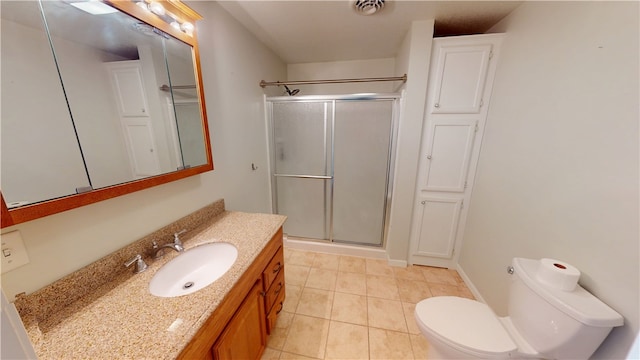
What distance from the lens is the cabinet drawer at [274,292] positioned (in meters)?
1.26

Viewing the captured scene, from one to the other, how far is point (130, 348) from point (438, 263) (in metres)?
2.36

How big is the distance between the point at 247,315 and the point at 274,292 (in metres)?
0.35

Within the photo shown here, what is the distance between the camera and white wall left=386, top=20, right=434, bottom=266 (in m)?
1.71

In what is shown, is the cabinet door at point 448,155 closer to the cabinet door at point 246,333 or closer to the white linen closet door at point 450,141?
the white linen closet door at point 450,141

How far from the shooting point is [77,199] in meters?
0.75

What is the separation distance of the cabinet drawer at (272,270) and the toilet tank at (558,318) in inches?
51.6

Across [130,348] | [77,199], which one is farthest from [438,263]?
[77,199]

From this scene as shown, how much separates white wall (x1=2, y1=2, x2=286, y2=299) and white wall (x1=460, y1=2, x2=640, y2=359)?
2.02m

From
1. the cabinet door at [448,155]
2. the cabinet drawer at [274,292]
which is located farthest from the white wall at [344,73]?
the cabinet drawer at [274,292]

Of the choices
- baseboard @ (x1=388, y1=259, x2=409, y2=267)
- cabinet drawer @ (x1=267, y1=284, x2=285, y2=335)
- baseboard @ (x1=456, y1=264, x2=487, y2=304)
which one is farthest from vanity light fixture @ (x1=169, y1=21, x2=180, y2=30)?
baseboard @ (x1=456, y1=264, x2=487, y2=304)

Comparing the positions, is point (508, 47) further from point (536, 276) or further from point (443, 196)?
point (536, 276)

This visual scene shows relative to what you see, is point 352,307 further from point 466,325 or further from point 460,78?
point 460,78

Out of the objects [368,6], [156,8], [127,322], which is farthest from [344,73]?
[127,322]

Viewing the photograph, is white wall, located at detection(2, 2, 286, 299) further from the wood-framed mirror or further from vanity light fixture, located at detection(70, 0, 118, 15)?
vanity light fixture, located at detection(70, 0, 118, 15)
